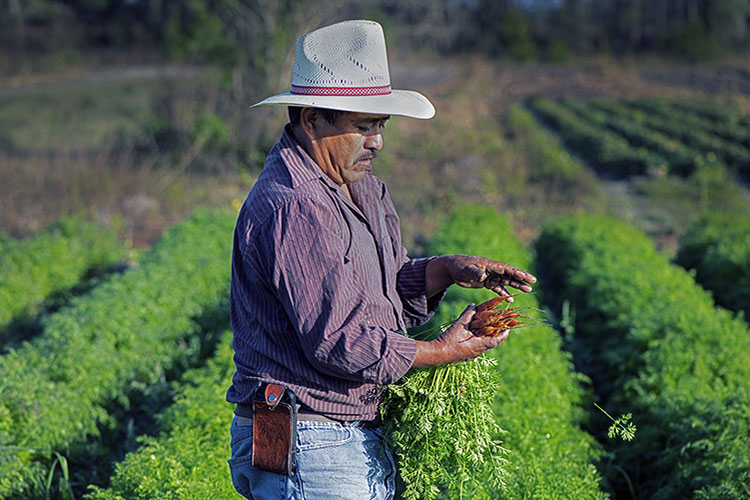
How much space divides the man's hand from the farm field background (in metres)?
1.29

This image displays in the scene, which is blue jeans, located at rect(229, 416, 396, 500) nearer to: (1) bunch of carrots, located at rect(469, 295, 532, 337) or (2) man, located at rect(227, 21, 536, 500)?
(2) man, located at rect(227, 21, 536, 500)

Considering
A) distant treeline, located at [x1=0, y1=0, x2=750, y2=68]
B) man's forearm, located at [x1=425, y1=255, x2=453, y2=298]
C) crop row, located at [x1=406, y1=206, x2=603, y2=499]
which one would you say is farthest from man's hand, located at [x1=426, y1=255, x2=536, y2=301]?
distant treeline, located at [x1=0, y1=0, x2=750, y2=68]

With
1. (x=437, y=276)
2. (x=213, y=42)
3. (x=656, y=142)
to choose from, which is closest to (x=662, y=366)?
(x=437, y=276)

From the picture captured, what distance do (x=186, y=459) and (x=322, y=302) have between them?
200 cm

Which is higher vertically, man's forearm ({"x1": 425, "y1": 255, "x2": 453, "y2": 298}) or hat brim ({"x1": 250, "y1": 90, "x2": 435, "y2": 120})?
hat brim ({"x1": 250, "y1": 90, "x2": 435, "y2": 120})

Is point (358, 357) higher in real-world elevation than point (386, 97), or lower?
lower

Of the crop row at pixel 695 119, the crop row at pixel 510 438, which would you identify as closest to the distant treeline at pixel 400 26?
the crop row at pixel 695 119

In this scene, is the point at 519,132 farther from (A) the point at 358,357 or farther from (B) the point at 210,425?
(A) the point at 358,357

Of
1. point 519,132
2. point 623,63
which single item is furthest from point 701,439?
point 623,63

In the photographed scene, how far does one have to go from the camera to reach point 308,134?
2381mm

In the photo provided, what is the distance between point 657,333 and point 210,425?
3301mm

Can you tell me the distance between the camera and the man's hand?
2.63 meters

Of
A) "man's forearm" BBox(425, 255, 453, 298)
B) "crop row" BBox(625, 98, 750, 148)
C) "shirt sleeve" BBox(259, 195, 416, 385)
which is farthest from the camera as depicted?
"crop row" BBox(625, 98, 750, 148)

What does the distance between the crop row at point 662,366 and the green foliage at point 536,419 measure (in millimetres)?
364
